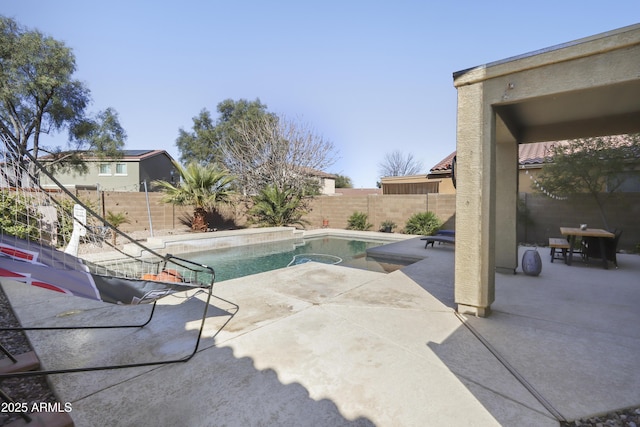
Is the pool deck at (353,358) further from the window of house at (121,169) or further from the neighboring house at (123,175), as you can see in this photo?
the window of house at (121,169)

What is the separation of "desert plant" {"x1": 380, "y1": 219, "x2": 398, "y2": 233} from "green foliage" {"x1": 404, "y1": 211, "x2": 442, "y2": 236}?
902 millimetres

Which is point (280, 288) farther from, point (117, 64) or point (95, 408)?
point (117, 64)

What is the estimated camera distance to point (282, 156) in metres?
19.7

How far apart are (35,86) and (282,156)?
12649 millimetres

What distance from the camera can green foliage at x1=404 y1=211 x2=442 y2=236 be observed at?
42.8ft

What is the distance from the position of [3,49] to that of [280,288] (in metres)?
18.5

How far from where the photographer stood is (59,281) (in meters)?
2.17

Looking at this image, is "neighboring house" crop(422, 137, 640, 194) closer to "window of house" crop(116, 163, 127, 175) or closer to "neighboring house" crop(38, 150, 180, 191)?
"neighboring house" crop(38, 150, 180, 191)

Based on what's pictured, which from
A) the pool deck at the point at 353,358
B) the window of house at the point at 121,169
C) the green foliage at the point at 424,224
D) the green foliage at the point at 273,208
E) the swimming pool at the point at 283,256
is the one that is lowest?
the swimming pool at the point at 283,256

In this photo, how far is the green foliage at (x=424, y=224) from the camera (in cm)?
1305

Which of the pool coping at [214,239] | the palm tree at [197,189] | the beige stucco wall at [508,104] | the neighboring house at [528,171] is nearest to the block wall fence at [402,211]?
the neighboring house at [528,171]

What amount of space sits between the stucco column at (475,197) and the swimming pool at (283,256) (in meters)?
3.96

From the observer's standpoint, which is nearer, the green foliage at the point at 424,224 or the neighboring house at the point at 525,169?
the neighboring house at the point at 525,169

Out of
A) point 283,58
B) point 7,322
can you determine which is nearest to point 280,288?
point 7,322
